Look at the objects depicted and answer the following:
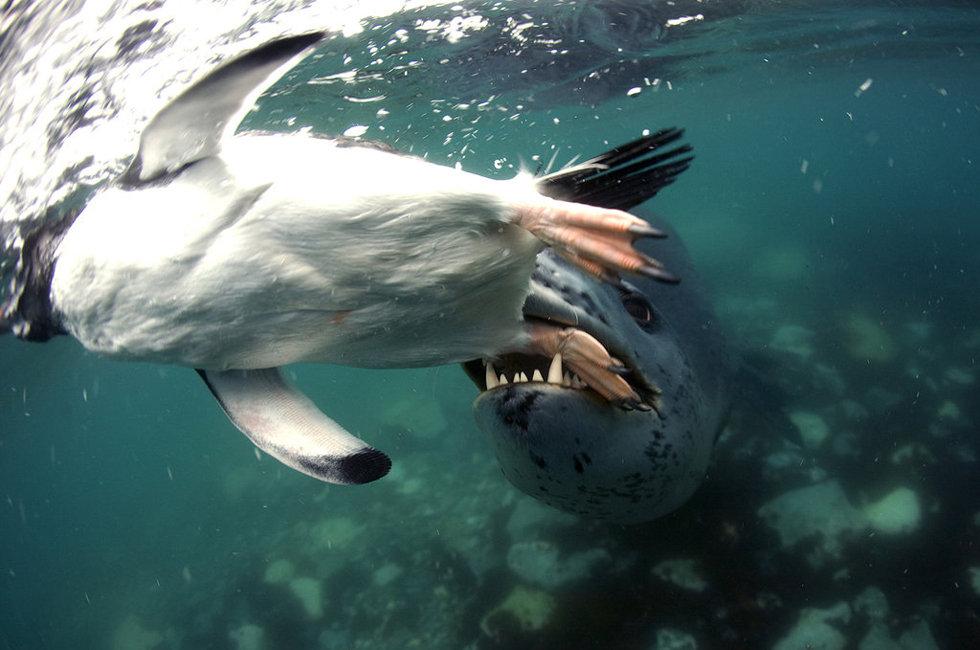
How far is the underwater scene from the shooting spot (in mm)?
3379

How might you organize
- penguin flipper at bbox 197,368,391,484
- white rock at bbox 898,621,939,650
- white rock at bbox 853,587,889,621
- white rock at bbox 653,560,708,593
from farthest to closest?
white rock at bbox 653,560,708,593 < white rock at bbox 853,587,889,621 < white rock at bbox 898,621,939,650 < penguin flipper at bbox 197,368,391,484

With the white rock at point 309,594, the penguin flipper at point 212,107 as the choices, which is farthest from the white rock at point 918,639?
the white rock at point 309,594

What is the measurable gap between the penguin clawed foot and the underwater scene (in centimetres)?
14

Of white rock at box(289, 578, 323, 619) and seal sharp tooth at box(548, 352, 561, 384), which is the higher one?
seal sharp tooth at box(548, 352, 561, 384)

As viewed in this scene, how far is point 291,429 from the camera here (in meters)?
2.69

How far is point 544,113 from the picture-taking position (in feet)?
69.3

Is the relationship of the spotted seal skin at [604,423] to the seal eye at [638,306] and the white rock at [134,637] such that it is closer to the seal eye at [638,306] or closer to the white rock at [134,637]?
the seal eye at [638,306]

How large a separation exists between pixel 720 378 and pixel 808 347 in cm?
481

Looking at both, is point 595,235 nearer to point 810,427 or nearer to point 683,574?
point 683,574

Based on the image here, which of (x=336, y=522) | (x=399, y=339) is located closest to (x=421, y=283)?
(x=399, y=339)

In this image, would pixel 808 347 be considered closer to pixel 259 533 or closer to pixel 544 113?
pixel 259 533

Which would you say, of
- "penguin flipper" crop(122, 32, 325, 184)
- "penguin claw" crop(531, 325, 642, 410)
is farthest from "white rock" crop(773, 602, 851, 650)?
"penguin flipper" crop(122, 32, 325, 184)

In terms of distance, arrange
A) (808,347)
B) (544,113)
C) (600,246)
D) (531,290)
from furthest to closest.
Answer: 1. (544,113)
2. (808,347)
3. (531,290)
4. (600,246)

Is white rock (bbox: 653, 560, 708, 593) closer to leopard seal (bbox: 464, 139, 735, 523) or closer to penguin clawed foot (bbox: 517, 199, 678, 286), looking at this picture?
leopard seal (bbox: 464, 139, 735, 523)
